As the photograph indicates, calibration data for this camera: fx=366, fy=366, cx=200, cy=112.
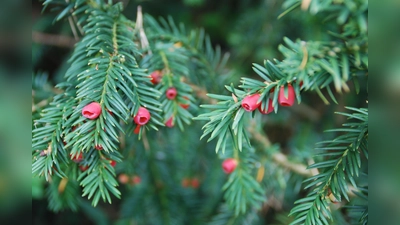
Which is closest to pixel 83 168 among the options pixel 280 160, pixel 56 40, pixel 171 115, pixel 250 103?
pixel 171 115

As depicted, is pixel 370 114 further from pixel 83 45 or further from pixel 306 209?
pixel 83 45

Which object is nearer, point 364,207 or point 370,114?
point 370,114

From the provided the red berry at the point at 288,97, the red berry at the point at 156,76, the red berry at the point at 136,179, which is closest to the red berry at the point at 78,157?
the red berry at the point at 156,76

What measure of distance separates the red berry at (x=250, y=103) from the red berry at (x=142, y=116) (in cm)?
16

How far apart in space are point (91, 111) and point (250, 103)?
239 mm

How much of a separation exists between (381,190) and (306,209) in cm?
17

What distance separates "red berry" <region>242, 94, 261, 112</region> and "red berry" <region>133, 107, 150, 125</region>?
0.54 ft

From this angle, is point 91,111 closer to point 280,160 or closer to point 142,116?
point 142,116

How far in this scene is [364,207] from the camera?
60 centimetres

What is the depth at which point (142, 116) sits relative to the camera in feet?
1.96

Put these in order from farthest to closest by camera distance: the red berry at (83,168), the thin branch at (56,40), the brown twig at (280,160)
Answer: the thin branch at (56,40) < the brown twig at (280,160) < the red berry at (83,168)

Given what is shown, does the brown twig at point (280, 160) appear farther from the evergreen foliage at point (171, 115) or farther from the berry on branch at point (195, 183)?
the berry on branch at point (195, 183)

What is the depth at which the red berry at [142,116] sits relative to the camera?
60 centimetres

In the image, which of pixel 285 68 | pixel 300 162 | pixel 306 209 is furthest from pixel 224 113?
pixel 300 162
